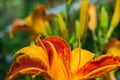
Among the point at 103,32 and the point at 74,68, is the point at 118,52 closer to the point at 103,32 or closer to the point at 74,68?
the point at 103,32

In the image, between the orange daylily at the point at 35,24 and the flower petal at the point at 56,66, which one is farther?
the orange daylily at the point at 35,24

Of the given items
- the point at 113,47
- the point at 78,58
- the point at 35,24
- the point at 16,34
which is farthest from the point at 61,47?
the point at 16,34

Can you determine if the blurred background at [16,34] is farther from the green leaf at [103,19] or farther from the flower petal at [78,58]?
the flower petal at [78,58]

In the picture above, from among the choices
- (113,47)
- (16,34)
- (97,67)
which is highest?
(97,67)

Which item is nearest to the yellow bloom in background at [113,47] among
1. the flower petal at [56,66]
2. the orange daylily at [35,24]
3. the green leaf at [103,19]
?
the green leaf at [103,19]

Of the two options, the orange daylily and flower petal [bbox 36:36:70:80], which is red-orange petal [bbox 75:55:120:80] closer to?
flower petal [bbox 36:36:70:80]

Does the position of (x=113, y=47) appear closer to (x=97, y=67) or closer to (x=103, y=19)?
(x=103, y=19)
